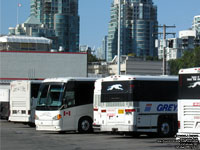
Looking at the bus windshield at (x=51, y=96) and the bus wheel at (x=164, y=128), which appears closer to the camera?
the bus wheel at (x=164, y=128)

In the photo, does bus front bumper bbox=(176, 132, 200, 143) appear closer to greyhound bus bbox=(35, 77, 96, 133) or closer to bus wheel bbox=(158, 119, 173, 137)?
bus wheel bbox=(158, 119, 173, 137)

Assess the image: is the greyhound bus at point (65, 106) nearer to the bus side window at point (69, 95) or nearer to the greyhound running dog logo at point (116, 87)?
the bus side window at point (69, 95)

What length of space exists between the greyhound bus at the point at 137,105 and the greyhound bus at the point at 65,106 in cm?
223

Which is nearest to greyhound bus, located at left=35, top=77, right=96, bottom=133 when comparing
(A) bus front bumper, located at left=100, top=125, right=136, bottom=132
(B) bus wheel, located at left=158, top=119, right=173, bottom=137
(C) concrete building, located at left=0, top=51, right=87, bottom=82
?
(A) bus front bumper, located at left=100, top=125, right=136, bottom=132

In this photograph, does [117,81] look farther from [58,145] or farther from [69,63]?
[69,63]

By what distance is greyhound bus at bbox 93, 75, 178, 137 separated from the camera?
26.3 metres

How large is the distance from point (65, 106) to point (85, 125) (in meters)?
1.62

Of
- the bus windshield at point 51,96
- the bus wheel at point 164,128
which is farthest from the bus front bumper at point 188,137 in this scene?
the bus windshield at point 51,96

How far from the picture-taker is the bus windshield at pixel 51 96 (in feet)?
97.7

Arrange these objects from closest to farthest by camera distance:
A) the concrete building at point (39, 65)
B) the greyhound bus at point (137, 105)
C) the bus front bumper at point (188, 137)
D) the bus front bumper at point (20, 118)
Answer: the bus front bumper at point (188, 137) → the greyhound bus at point (137, 105) → the bus front bumper at point (20, 118) → the concrete building at point (39, 65)

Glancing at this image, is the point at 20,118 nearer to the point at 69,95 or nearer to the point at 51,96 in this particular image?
the point at 51,96

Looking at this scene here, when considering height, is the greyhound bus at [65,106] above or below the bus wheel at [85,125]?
above

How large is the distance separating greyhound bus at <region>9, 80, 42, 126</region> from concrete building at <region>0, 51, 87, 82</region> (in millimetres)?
33787

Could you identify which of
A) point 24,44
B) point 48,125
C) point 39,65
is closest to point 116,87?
point 48,125
